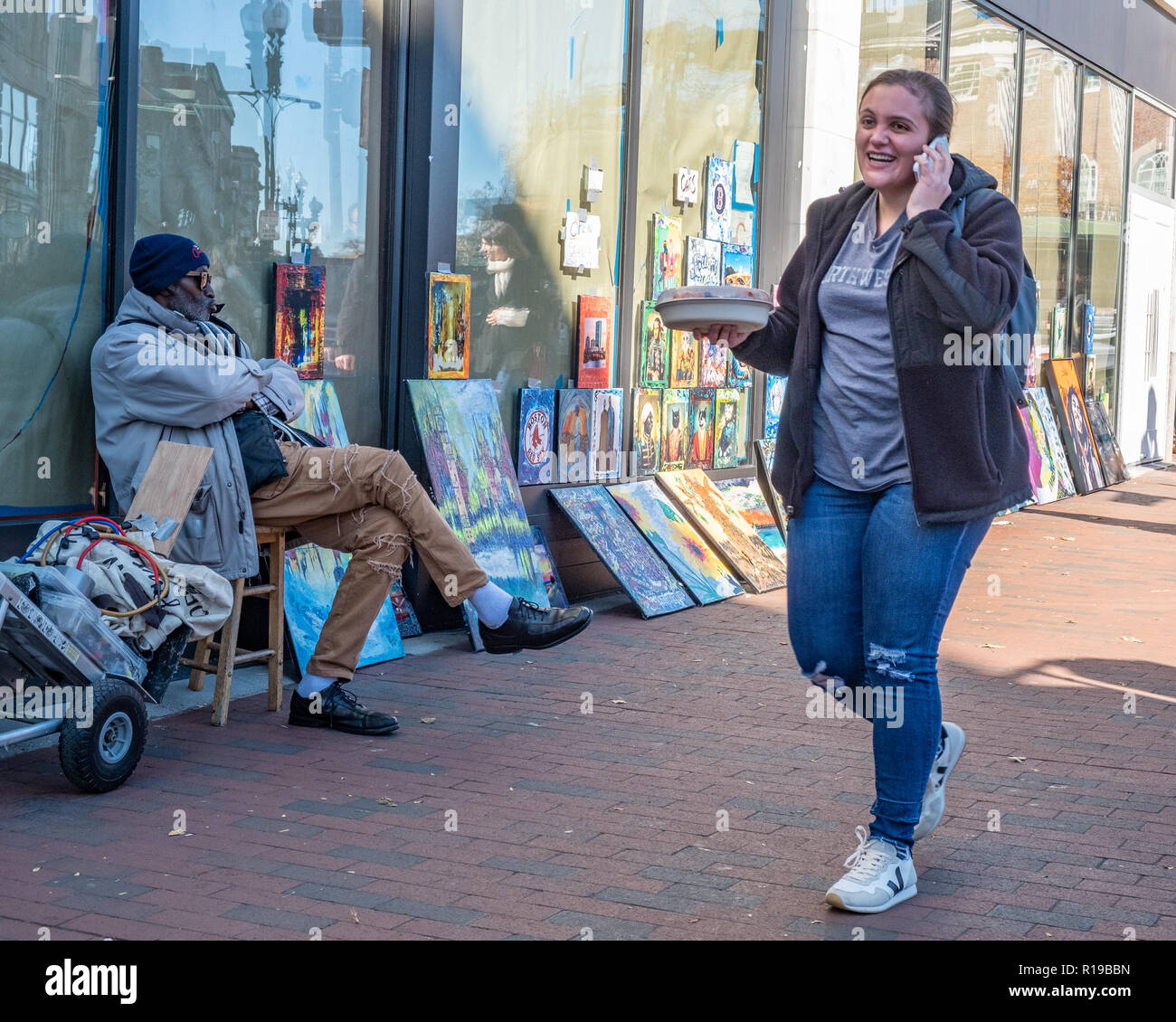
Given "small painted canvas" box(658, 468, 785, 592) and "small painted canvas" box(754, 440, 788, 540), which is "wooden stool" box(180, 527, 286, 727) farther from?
"small painted canvas" box(754, 440, 788, 540)

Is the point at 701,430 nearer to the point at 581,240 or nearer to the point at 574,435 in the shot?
the point at 574,435

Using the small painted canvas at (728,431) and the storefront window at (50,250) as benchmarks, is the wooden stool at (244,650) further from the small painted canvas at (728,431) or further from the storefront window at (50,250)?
the small painted canvas at (728,431)

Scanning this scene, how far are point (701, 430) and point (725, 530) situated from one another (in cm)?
104

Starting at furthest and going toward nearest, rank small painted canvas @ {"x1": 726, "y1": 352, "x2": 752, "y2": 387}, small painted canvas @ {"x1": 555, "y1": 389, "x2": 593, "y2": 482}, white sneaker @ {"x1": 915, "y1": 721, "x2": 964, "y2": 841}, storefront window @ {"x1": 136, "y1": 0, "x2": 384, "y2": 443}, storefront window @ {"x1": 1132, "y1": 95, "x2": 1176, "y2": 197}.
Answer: storefront window @ {"x1": 1132, "y1": 95, "x2": 1176, "y2": 197} → small painted canvas @ {"x1": 726, "y1": 352, "x2": 752, "y2": 387} → small painted canvas @ {"x1": 555, "y1": 389, "x2": 593, "y2": 482} → storefront window @ {"x1": 136, "y1": 0, "x2": 384, "y2": 443} → white sneaker @ {"x1": 915, "y1": 721, "x2": 964, "y2": 841}

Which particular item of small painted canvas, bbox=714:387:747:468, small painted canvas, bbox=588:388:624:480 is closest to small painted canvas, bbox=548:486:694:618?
small painted canvas, bbox=588:388:624:480

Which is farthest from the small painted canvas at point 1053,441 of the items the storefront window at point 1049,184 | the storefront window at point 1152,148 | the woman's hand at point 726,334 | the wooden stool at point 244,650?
the woman's hand at point 726,334

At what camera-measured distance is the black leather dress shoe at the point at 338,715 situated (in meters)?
5.43

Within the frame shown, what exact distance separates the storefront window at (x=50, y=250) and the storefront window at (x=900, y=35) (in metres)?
7.21

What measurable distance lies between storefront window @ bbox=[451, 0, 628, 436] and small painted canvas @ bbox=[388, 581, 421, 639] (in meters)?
1.33

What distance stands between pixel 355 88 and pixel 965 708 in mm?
3929

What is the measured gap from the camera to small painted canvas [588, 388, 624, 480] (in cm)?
888

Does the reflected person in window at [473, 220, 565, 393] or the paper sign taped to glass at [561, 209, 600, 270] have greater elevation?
the paper sign taped to glass at [561, 209, 600, 270]
